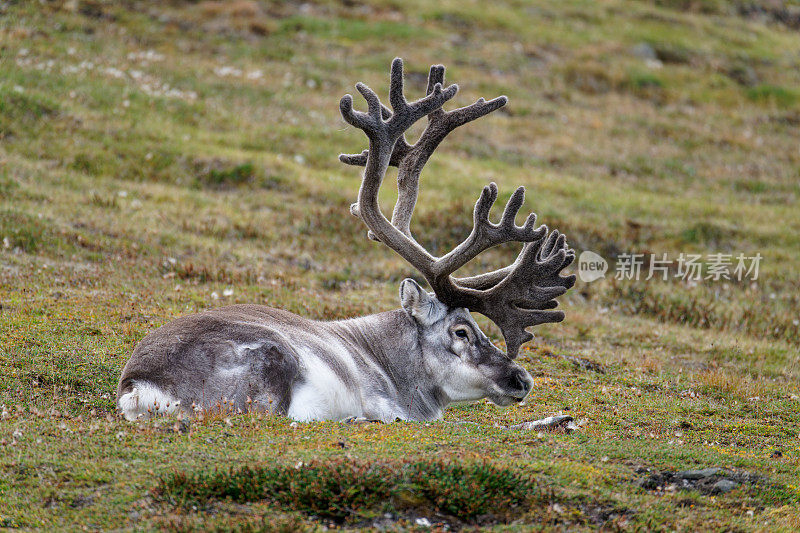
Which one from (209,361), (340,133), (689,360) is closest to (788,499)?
(209,361)

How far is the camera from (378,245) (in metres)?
20.0

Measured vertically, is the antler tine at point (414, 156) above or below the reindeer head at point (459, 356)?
above

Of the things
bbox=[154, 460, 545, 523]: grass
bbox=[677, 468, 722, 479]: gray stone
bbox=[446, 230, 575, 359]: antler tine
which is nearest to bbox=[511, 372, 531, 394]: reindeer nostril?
bbox=[446, 230, 575, 359]: antler tine

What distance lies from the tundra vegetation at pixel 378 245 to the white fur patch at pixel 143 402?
0.74ft

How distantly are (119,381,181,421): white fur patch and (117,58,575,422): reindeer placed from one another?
1.59 feet

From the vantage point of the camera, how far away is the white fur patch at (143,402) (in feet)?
27.8

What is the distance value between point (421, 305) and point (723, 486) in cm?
393

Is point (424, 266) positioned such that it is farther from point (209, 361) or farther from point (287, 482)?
point (287, 482)

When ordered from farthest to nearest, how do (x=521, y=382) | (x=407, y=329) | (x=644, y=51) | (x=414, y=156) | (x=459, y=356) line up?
(x=644, y=51), (x=414, y=156), (x=407, y=329), (x=459, y=356), (x=521, y=382)

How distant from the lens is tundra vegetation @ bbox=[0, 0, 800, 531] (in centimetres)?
720

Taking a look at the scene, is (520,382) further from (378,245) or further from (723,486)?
(378,245)

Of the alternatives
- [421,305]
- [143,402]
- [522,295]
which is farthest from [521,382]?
[143,402]

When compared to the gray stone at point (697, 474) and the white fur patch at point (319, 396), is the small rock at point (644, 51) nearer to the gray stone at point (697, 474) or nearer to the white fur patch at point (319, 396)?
the white fur patch at point (319, 396)

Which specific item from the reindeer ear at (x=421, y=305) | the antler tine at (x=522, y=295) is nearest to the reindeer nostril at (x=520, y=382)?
the antler tine at (x=522, y=295)
